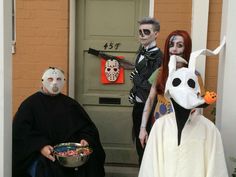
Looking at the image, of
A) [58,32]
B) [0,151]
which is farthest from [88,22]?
[0,151]

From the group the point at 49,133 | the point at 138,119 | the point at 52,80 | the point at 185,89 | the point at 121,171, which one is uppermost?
the point at 185,89

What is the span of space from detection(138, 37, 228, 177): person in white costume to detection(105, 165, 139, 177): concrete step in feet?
7.44

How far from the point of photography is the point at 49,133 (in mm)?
3682

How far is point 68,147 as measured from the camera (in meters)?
3.48

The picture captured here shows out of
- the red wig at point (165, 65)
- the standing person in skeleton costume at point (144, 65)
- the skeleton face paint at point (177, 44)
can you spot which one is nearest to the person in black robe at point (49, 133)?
the standing person in skeleton costume at point (144, 65)

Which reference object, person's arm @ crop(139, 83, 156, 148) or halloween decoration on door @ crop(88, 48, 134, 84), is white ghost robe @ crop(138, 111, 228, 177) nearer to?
person's arm @ crop(139, 83, 156, 148)

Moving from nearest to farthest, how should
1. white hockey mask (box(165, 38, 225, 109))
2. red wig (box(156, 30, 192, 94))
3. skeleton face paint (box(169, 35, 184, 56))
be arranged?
white hockey mask (box(165, 38, 225, 109))
red wig (box(156, 30, 192, 94))
skeleton face paint (box(169, 35, 184, 56))

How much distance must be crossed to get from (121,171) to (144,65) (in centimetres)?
165

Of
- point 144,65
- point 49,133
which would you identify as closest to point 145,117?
point 144,65

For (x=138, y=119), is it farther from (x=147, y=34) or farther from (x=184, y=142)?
(x=184, y=142)

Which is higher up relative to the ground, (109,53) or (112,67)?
(109,53)

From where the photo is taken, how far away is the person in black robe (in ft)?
11.4

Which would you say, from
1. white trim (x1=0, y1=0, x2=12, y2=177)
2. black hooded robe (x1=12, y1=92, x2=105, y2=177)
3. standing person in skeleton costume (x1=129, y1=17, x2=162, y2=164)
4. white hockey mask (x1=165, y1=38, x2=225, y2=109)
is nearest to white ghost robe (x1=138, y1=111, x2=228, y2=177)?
white hockey mask (x1=165, y1=38, x2=225, y2=109)

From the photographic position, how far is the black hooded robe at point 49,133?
11.4 feet
